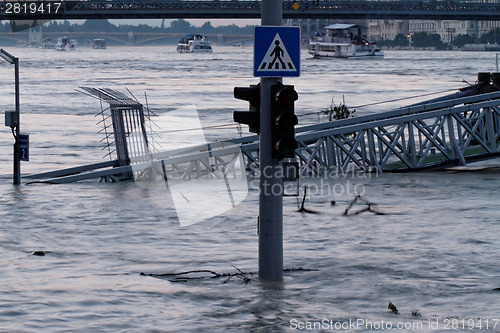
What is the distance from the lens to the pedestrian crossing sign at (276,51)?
1230cm

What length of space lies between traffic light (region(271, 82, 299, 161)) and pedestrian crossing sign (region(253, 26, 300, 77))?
211 millimetres

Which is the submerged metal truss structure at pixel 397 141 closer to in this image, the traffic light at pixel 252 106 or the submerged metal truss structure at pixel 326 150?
the submerged metal truss structure at pixel 326 150

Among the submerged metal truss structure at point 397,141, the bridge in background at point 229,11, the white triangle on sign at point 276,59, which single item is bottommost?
the submerged metal truss structure at point 397,141

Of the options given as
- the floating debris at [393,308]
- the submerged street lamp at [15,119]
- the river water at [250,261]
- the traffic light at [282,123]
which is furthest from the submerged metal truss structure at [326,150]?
the floating debris at [393,308]

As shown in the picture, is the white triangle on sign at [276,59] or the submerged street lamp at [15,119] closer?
the white triangle on sign at [276,59]

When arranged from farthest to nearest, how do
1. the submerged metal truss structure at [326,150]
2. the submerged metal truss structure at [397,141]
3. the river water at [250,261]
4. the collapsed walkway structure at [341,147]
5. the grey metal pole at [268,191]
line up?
the submerged metal truss structure at [397,141], the collapsed walkway structure at [341,147], the submerged metal truss structure at [326,150], the grey metal pole at [268,191], the river water at [250,261]

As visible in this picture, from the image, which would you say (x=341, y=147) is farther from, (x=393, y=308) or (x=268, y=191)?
(x=393, y=308)

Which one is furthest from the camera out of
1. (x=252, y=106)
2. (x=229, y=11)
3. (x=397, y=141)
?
(x=229, y=11)

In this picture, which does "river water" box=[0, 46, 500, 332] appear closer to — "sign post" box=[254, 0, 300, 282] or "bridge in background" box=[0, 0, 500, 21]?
"sign post" box=[254, 0, 300, 282]

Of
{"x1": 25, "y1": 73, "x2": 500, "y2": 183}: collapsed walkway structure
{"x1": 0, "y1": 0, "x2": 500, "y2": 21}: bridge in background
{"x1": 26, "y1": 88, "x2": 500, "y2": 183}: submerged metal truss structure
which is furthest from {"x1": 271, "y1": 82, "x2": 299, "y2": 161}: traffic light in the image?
{"x1": 0, "y1": 0, "x2": 500, "y2": 21}: bridge in background

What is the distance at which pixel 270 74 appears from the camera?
40.5 ft

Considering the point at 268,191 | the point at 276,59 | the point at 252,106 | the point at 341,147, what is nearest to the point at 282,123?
the point at 252,106

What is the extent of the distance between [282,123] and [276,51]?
882mm

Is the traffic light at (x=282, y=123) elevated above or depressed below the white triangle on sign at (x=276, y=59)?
below
